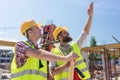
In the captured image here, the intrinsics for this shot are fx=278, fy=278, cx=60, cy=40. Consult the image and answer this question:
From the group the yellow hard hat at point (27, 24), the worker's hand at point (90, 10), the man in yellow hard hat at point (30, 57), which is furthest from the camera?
the worker's hand at point (90, 10)

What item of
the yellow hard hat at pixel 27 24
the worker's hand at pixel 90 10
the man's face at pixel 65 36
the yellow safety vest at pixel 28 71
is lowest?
the yellow safety vest at pixel 28 71

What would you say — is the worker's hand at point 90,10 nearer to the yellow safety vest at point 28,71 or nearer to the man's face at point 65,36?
the man's face at point 65,36

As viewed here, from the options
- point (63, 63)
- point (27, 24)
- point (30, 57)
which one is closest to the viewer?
point (30, 57)

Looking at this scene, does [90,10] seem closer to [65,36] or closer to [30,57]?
[65,36]

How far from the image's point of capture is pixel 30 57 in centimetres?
272

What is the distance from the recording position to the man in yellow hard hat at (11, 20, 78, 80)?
2576 millimetres

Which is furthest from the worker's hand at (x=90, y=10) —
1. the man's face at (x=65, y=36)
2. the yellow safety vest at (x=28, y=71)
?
the yellow safety vest at (x=28, y=71)

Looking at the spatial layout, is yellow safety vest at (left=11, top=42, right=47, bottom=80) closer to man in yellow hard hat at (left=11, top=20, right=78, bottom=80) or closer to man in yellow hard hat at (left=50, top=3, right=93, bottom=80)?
man in yellow hard hat at (left=11, top=20, right=78, bottom=80)

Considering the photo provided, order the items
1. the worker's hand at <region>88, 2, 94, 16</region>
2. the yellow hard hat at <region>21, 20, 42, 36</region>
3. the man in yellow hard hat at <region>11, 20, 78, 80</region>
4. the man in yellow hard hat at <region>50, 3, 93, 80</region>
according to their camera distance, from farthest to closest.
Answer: the worker's hand at <region>88, 2, 94, 16</region>
the man in yellow hard hat at <region>50, 3, 93, 80</region>
the yellow hard hat at <region>21, 20, 42, 36</region>
the man in yellow hard hat at <region>11, 20, 78, 80</region>

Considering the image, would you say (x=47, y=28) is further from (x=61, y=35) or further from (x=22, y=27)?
(x=22, y=27)

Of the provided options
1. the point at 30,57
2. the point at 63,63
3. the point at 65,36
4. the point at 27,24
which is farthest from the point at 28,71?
the point at 65,36

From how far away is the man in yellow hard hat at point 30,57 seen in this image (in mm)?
2576

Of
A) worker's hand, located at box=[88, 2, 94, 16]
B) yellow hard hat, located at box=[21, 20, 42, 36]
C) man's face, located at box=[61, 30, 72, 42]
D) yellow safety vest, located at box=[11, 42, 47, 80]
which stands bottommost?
yellow safety vest, located at box=[11, 42, 47, 80]

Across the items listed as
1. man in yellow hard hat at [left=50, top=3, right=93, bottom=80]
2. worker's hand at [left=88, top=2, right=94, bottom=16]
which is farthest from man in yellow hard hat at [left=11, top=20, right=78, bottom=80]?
worker's hand at [left=88, top=2, right=94, bottom=16]
